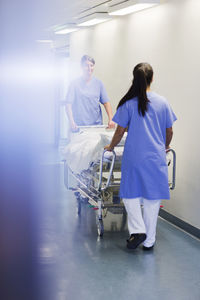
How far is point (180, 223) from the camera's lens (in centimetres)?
399

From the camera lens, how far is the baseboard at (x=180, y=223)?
3.71 m

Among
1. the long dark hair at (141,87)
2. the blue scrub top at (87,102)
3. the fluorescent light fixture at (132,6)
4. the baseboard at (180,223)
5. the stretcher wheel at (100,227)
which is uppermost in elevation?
the fluorescent light fixture at (132,6)

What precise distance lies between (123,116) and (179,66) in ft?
3.47

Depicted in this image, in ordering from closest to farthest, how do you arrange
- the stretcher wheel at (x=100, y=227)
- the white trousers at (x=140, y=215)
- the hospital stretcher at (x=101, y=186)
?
the white trousers at (x=140, y=215), the hospital stretcher at (x=101, y=186), the stretcher wheel at (x=100, y=227)

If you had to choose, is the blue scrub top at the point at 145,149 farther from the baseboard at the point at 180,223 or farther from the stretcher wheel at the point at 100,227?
the baseboard at the point at 180,223

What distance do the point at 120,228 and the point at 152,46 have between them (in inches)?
72.4

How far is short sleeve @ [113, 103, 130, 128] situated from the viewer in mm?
3176

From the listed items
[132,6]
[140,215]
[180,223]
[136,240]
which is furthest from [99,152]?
[132,6]

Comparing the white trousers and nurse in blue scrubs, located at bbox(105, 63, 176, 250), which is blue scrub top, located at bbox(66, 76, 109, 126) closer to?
nurse in blue scrubs, located at bbox(105, 63, 176, 250)

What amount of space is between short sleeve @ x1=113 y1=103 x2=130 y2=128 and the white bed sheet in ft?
0.99

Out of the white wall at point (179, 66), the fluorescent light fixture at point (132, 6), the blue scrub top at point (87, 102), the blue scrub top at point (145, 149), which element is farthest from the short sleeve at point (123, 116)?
the fluorescent light fixture at point (132, 6)

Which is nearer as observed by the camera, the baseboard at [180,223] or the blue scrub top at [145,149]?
the blue scrub top at [145,149]

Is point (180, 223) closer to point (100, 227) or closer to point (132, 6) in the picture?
point (100, 227)

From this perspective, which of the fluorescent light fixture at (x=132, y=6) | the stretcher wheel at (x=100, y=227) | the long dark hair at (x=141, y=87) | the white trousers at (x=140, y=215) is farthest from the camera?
the fluorescent light fixture at (x=132, y=6)
